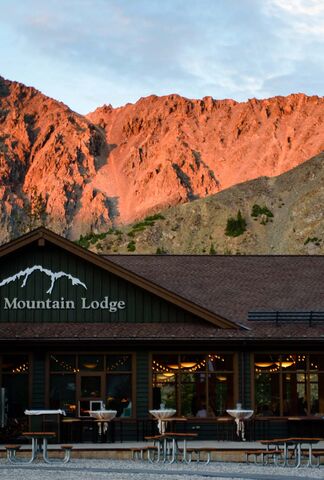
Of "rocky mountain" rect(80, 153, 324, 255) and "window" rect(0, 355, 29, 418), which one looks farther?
"rocky mountain" rect(80, 153, 324, 255)

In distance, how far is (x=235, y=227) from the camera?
12125 cm

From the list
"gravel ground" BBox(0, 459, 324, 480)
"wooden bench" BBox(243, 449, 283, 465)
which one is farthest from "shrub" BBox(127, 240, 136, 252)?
"gravel ground" BBox(0, 459, 324, 480)

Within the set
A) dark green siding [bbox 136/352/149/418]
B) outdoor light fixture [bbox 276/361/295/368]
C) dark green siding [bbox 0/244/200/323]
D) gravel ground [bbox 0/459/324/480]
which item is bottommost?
gravel ground [bbox 0/459/324/480]

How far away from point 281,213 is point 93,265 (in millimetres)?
97386

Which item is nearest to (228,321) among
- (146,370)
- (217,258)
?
(146,370)

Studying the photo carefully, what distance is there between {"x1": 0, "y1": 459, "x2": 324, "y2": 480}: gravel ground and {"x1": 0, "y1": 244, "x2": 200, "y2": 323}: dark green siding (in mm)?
7424

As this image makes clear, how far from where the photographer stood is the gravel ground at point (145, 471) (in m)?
17.9

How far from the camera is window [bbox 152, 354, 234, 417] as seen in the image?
28.7 meters

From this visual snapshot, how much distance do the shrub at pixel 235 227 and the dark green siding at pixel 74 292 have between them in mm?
91052

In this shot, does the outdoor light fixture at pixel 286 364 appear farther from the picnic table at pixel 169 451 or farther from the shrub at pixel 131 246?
the shrub at pixel 131 246

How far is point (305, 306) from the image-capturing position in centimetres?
3123

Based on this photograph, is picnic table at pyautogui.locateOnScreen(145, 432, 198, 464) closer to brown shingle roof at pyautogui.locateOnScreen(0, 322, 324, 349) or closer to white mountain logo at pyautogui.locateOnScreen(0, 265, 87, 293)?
brown shingle roof at pyautogui.locateOnScreen(0, 322, 324, 349)

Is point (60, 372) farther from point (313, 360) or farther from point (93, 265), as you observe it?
point (313, 360)

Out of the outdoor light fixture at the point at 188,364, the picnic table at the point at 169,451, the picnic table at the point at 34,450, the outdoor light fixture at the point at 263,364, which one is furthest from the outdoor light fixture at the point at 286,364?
the picnic table at the point at 34,450
